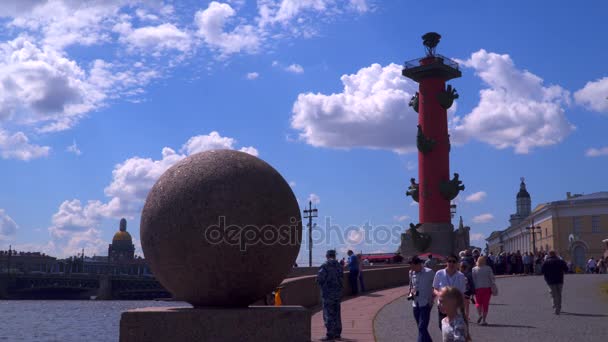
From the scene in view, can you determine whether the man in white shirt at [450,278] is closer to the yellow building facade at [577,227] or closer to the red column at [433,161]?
the red column at [433,161]

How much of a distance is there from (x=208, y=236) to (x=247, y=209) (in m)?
0.55

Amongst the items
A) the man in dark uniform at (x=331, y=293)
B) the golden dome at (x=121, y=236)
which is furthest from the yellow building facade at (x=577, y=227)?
the golden dome at (x=121, y=236)

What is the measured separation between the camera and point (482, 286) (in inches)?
492

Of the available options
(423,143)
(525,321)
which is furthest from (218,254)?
(423,143)

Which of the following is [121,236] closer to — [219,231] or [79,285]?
[79,285]

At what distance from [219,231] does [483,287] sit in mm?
7011

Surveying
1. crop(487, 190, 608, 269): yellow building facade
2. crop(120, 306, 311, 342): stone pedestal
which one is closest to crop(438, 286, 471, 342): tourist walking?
crop(120, 306, 311, 342): stone pedestal

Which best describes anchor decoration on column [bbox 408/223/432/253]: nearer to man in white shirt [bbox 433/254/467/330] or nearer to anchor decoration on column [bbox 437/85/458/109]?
anchor decoration on column [bbox 437/85/458/109]

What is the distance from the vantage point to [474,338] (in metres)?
10.3

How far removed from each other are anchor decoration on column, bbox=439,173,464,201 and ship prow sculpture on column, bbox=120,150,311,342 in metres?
30.8

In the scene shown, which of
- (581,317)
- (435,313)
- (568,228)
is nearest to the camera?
(581,317)

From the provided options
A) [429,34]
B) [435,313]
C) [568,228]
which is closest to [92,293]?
[568,228]

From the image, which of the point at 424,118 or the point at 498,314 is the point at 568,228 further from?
the point at 498,314

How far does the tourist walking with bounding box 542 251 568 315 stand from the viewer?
14.1m
